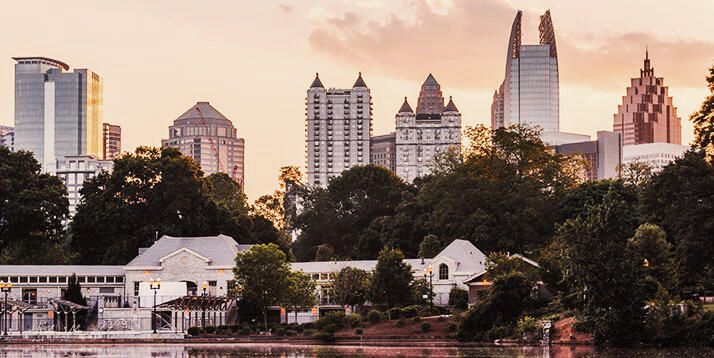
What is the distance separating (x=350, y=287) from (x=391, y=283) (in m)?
5.52

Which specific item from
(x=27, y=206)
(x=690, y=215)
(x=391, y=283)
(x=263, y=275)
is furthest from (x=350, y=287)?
(x=27, y=206)

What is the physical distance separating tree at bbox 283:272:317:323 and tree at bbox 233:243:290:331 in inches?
14.8

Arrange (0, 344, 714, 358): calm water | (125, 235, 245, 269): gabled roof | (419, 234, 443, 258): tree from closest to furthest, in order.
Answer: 1. (0, 344, 714, 358): calm water
2. (125, 235, 245, 269): gabled roof
3. (419, 234, 443, 258): tree

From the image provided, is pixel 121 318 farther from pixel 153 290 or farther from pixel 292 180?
pixel 292 180

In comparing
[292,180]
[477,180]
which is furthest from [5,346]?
[292,180]

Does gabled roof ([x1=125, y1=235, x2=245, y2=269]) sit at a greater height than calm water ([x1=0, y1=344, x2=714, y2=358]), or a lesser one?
greater

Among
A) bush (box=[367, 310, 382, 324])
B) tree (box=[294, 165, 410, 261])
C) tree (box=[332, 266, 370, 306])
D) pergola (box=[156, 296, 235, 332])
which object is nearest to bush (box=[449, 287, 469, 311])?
tree (box=[332, 266, 370, 306])

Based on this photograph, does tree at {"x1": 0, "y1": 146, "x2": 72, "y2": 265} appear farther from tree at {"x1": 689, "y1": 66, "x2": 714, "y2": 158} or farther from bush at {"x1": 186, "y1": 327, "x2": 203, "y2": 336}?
tree at {"x1": 689, "y1": 66, "x2": 714, "y2": 158}

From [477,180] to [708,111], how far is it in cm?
4724

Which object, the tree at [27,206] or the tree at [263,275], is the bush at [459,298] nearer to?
the tree at [263,275]

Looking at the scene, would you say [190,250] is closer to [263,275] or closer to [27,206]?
[263,275]

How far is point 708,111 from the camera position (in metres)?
Answer: 68.1

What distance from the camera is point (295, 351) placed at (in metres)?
69.2

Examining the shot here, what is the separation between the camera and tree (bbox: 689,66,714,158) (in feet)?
222
